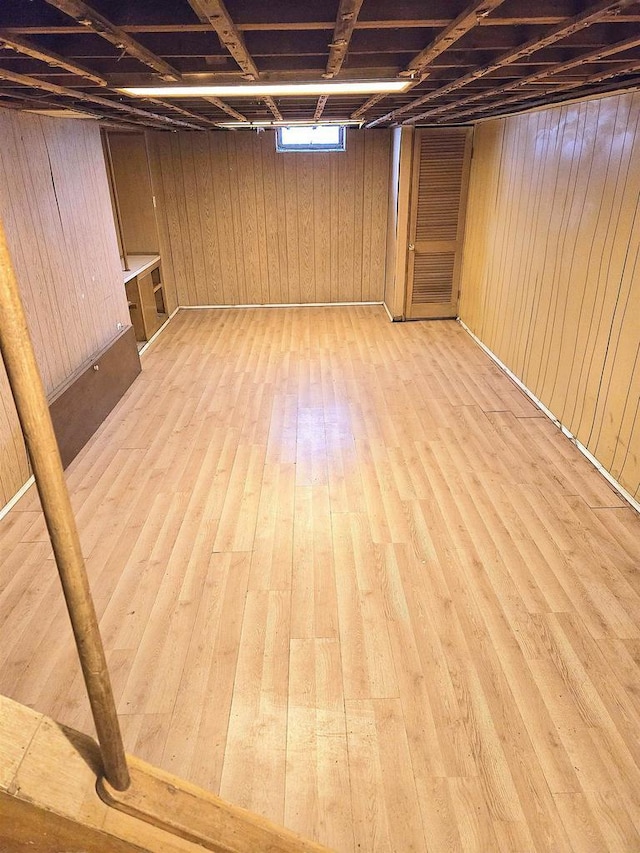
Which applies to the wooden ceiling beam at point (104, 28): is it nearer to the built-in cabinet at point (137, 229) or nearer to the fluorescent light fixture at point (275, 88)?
the fluorescent light fixture at point (275, 88)

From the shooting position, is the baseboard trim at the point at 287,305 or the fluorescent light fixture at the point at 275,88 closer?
the fluorescent light fixture at the point at 275,88

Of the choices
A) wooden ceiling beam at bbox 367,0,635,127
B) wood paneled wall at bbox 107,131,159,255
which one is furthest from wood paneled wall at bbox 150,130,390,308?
wooden ceiling beam at bbox 367,0,635,127

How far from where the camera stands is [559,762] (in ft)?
6.99

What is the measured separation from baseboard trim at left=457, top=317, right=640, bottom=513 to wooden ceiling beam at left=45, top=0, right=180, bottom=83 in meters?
3.66

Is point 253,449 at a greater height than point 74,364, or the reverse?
point 74,364

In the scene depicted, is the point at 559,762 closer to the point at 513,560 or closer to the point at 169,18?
the point at 513,560

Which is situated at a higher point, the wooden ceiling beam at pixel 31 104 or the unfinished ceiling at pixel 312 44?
the unfinished ceiling at pixel 312 44

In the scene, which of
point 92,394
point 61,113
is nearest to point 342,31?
point 61,113

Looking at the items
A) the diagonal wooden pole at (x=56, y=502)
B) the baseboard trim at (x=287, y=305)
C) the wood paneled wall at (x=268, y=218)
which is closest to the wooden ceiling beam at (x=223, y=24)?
the diagonal wooden pole at (x=56, y=502)

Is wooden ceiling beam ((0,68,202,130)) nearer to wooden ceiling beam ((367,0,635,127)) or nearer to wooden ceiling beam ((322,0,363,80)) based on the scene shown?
wooden ceiling beam ((322,0,363,80))

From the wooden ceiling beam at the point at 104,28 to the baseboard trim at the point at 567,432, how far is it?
366 centimetres

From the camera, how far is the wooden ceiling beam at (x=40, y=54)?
185cm

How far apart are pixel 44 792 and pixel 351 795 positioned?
5.20 ft

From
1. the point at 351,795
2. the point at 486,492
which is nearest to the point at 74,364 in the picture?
the point at 486,492
